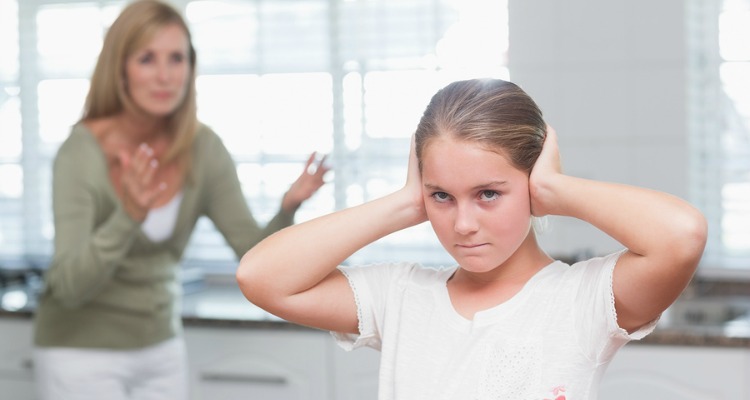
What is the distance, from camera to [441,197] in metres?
1.24

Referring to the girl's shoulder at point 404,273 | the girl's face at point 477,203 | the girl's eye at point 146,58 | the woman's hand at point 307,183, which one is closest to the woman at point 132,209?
the girl's eye at point 146,58

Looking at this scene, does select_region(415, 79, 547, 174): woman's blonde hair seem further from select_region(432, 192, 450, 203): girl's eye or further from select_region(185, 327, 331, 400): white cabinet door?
select_region(185, 327, 331, 400): white cabinet door

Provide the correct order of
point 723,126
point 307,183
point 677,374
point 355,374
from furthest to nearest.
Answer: point 723,126
point 355,374
point 677,374
point 307,183

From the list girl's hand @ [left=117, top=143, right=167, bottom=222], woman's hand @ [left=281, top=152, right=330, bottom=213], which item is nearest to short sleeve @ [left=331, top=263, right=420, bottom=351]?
woman's hand @ [left=281, top=152, right=330, bottom=213]

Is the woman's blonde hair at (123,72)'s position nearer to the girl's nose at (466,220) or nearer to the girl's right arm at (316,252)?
the girl's right arm at (316,252)

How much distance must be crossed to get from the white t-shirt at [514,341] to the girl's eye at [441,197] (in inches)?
6.3

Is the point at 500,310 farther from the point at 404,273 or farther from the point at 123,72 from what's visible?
the point at 123,72

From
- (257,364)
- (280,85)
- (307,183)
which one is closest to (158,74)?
(307,183)

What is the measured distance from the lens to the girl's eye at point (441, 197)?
1.24 metres

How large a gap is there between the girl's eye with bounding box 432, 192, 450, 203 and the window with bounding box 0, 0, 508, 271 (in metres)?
1.79

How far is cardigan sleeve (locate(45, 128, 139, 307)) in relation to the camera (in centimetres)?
202

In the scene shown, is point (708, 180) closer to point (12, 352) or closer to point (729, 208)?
point (729, 208)

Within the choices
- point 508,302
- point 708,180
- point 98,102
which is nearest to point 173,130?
point 98,102

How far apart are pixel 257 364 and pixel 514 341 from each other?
1580 mm
